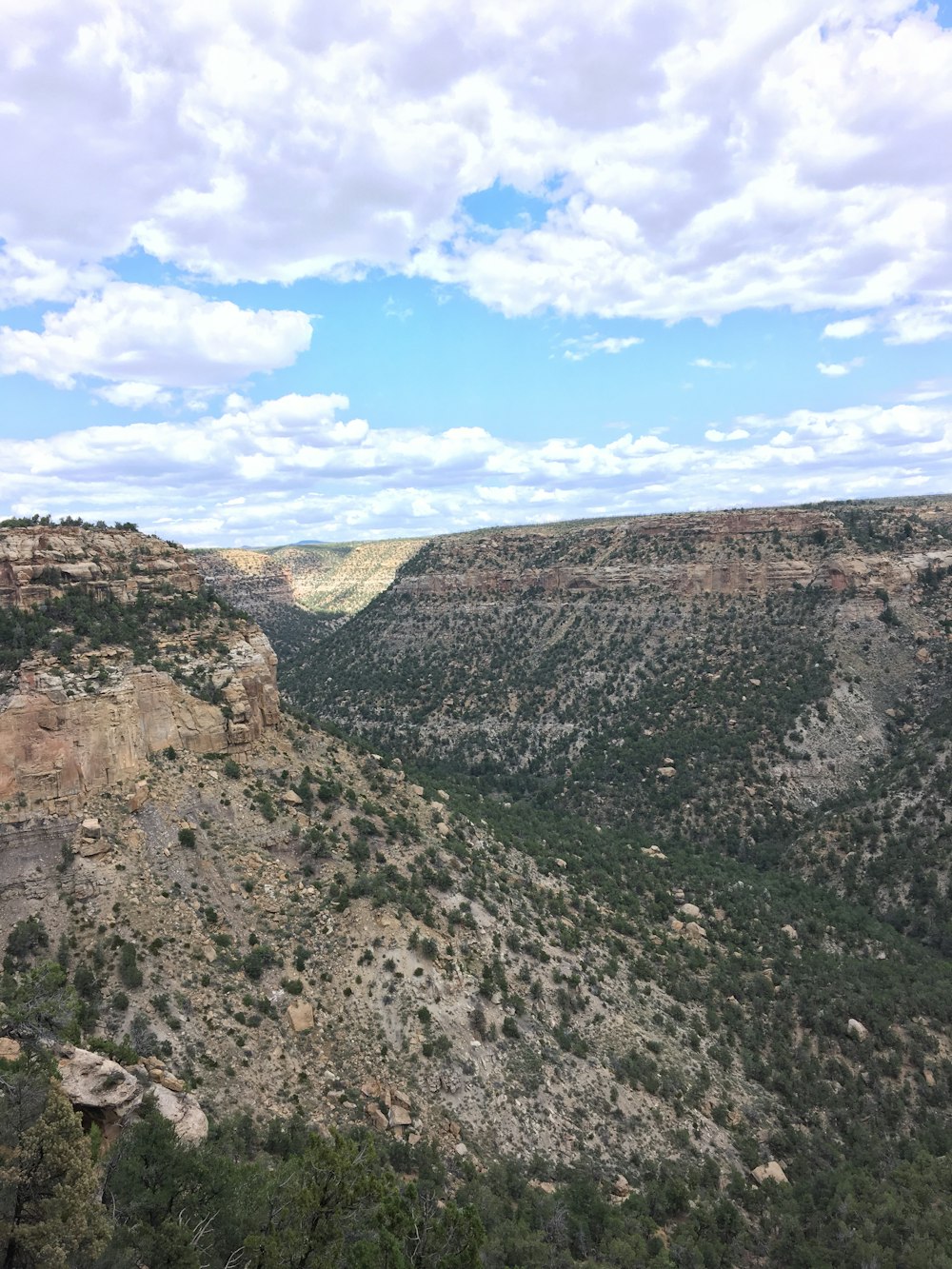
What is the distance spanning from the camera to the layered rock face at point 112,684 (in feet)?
80.4

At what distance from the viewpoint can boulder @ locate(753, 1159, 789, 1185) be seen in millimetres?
23875

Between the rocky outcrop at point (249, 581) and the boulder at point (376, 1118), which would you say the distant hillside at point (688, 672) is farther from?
the rocky outcrop at point (249, 581)

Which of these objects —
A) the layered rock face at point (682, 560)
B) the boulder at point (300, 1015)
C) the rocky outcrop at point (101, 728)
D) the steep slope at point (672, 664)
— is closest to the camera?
the boulder at point (300, 1015)

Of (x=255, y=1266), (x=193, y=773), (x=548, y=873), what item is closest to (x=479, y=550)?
(x=548, y=873)

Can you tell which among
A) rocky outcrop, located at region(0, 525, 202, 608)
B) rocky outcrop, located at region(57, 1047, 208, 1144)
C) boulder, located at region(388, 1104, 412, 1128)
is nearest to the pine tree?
rocky outcrop, located at region(57, 1047, 208, 1144)

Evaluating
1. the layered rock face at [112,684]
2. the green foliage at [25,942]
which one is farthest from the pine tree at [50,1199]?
the layered rock face at [112,684]

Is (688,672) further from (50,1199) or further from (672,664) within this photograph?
(50,1199)

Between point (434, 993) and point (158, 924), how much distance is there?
32.5 feet

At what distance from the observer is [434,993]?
24922 millimetres

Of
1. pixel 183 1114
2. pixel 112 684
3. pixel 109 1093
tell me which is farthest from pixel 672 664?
pixel 109 1093

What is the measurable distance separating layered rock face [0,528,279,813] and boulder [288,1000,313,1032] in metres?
10.7

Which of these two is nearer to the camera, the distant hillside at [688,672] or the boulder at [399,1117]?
the boulder at [399,1117]

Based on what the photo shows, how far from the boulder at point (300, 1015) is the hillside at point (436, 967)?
3.6 inches

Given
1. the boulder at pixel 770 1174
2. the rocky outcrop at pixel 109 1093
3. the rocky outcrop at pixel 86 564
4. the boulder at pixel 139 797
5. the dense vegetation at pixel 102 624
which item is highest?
the rocky outcrop at pixel 86 564
